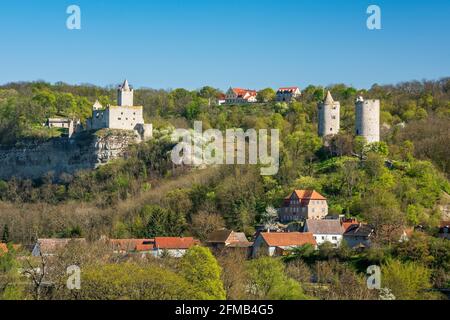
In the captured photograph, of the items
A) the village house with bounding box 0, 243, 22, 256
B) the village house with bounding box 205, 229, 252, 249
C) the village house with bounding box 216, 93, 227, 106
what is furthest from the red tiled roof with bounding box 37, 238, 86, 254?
the village house with bounding box 216, 93, 227, 106

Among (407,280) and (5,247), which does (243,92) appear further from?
(407,280)

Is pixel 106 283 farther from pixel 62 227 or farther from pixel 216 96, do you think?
pixel 216 96

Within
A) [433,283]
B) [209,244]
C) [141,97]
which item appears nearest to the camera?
[433,283]

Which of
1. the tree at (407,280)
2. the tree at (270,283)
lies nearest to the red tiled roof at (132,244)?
the tree at (270,283)

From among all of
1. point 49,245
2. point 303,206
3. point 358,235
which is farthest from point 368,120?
point 49,245

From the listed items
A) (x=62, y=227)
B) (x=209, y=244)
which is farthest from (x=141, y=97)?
(x=209, y=244)

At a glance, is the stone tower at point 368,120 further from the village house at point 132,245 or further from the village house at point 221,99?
the village house at point 221,99
